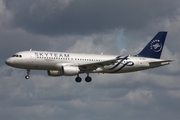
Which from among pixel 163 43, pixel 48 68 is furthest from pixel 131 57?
pixel 48 68

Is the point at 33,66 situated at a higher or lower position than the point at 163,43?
lower

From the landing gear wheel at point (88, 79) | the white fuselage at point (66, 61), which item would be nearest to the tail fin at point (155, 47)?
the white fuselage at point (66, 61)

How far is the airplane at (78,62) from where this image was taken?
3460 inches

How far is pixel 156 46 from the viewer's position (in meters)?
102

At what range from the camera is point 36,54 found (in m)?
88.2

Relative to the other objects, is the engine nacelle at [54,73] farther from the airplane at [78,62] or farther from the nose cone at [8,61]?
the nose cone at [8,61]

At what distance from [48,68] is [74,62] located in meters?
4.74

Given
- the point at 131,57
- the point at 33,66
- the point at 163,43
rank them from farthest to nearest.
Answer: the point at 163,43 < the point at 131,57 < the point at 33,66

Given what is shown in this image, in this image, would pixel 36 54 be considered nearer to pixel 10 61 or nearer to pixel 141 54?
pixel 10 61

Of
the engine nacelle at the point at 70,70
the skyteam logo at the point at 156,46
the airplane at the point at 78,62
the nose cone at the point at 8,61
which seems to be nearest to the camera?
the airplane at the point at 78,62

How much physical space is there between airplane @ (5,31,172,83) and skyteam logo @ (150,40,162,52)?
2.00 m

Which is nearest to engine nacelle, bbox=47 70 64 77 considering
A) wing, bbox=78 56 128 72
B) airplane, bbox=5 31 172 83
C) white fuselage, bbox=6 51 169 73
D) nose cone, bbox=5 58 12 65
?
airplane, bbox=5 31 172 83

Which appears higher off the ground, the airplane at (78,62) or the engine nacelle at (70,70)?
the airplane at (78,62)

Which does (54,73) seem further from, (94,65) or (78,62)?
(94,65)
